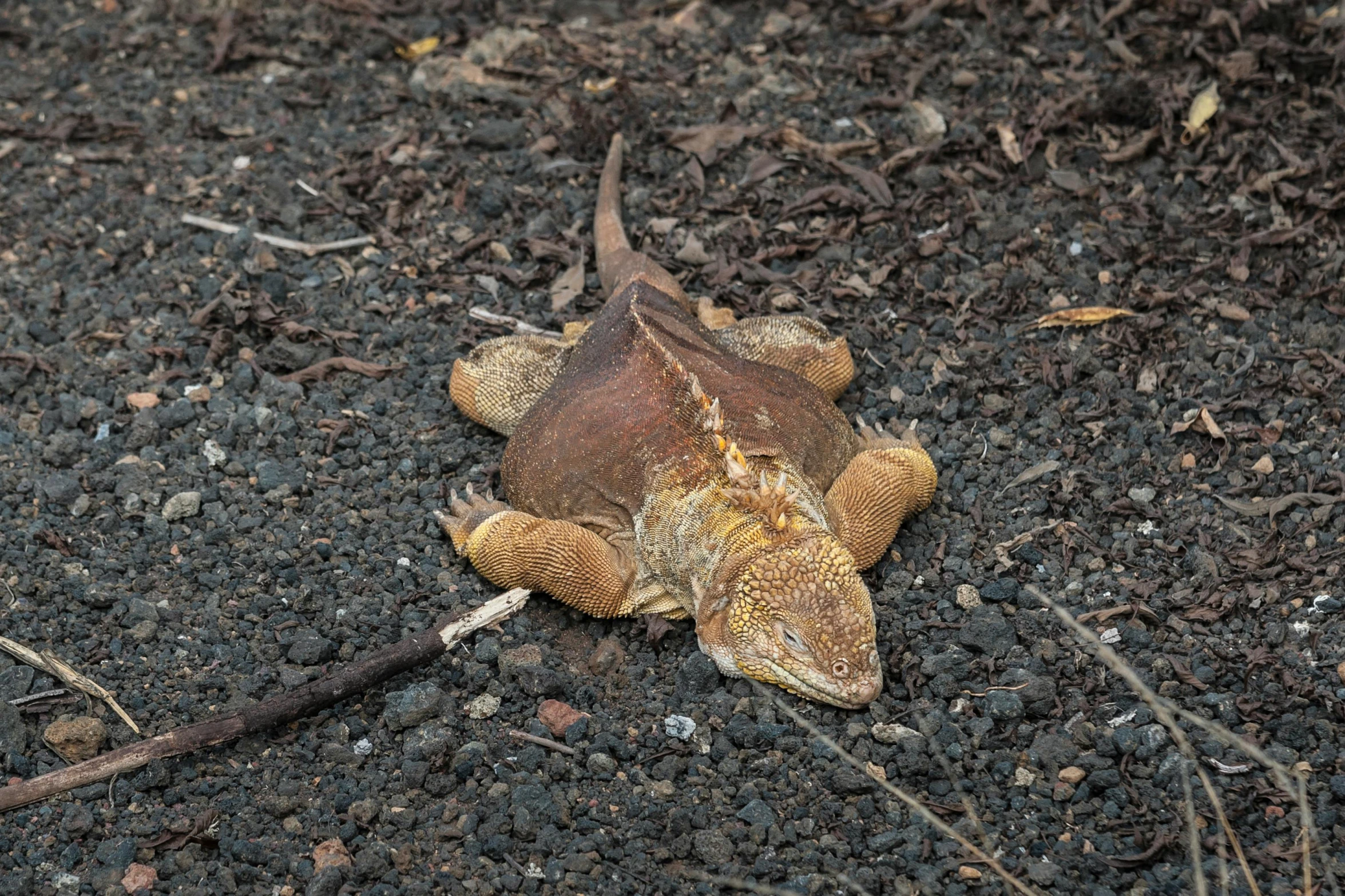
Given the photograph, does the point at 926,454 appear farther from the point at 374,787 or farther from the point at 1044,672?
the point at 374,787

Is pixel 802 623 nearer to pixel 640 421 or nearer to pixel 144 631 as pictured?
pixel 640 421

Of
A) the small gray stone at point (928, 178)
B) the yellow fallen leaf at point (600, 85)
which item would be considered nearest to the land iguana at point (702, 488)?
the small gray stone at point (928, 178)

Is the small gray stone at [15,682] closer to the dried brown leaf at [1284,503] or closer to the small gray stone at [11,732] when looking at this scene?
the small gray stone at [11,732]

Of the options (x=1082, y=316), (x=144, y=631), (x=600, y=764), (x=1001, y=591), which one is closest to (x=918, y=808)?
(x=600, y=764)

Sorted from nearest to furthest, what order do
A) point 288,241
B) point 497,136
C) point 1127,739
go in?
1. point 1127,739
2. point 288,241
3. point 497,136

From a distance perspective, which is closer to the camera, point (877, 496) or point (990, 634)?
point (990, 634)

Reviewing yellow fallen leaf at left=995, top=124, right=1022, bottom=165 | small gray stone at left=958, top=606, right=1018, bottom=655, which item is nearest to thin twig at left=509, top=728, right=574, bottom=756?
small gray stone at left=958, top=606, right=1018, bottom=655
